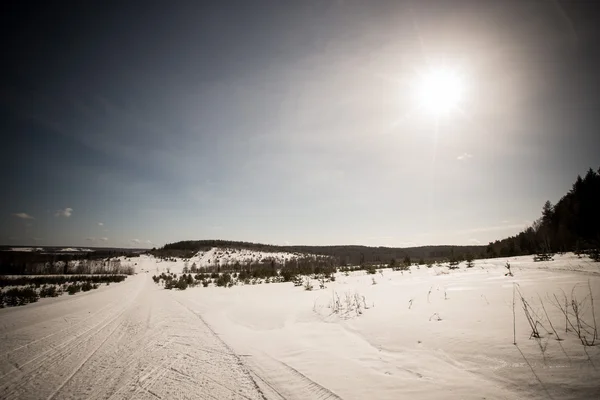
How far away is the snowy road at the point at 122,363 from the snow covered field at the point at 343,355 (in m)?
0.03

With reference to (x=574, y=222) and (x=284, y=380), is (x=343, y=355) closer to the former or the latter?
→ (x=284, y=380)

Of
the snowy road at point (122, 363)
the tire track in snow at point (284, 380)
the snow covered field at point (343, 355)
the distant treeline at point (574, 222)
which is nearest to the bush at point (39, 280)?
the snowy road at point (122, 363)

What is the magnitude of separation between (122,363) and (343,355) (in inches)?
185

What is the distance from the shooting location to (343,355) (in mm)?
4777

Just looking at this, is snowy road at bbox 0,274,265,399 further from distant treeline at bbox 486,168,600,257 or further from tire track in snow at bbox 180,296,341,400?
distant treeline at bbox 486,168,600,257

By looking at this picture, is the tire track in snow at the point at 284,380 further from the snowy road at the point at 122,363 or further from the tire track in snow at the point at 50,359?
the tire track in snow at the point at 50,359

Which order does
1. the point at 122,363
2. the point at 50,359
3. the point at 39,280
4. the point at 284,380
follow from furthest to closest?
1. the point at 39,280
2. the point at 50,359
3. the point at 122,363
4. the point at 284,380

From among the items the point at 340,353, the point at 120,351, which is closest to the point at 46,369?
the point at 120,351

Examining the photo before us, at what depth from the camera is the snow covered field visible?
3258 mm

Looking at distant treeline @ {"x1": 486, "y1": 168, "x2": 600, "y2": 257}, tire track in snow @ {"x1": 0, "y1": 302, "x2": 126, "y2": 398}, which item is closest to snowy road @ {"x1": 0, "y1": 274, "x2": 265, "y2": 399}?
tire track in snow @ {"x1": 0, "y1": 302, "x2": 126, "y2": 398}

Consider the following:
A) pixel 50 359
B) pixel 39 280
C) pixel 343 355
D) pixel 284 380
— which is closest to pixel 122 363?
pixel 50 359

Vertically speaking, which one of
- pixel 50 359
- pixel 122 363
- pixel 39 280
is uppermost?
pixel 122 363

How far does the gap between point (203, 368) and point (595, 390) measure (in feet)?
18.6

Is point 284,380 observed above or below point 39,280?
above
